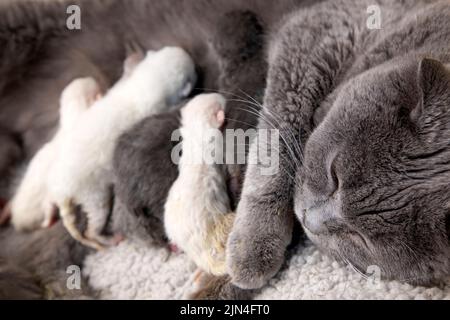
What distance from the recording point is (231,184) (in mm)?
1355

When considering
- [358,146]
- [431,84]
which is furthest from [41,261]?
[431,84]

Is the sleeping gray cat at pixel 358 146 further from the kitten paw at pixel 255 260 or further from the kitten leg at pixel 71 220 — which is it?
the kitten leg at pixel 71 220

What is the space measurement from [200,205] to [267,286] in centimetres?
26

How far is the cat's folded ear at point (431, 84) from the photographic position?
0.89 meters

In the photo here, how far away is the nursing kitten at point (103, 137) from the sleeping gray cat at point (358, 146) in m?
0.33

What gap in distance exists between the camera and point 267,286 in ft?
4.01

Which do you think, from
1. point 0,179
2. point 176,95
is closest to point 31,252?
point 0,179

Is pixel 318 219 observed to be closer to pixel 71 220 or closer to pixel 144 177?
pixel 144 177

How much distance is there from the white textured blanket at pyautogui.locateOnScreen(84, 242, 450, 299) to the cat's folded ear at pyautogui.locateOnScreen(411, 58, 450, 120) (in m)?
0.38

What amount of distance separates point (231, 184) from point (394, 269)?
51cm

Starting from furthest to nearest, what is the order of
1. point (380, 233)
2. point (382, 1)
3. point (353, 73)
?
point (382, 1) → point (353, 73) → point (380, 233)

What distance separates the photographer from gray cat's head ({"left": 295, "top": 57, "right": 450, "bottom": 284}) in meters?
0.93

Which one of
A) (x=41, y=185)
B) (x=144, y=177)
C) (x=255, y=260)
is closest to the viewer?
(x=255, y=260)

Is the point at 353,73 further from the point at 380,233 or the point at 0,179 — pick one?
the point at 0,179
